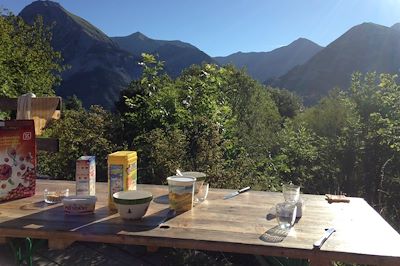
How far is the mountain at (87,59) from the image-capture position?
77000 millimetres

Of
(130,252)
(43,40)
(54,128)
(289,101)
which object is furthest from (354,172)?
(289,101)

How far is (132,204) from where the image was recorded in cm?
160

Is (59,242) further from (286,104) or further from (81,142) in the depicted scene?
(286,104)

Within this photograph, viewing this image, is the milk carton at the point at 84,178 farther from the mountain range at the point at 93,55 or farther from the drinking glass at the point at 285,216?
the mountain range at the point at 93,55

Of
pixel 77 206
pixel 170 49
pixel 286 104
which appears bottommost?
pixel 77 206

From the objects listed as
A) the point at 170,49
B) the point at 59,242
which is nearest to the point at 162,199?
the point at 59,242

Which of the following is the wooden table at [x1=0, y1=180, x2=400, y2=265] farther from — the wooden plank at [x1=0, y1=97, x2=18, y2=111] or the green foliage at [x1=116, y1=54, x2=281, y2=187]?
the green foliage at [x1=116, y1=54, x2=281, y2=187]

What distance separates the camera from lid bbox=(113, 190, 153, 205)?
1598 mm

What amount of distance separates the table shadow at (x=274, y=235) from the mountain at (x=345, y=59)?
6906cm

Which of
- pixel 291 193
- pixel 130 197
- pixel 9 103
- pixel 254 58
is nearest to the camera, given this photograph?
pixel 130 197

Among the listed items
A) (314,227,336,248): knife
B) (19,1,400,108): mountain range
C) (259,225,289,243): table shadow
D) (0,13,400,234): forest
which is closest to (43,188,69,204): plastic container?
(259,225,289,243): table shadow

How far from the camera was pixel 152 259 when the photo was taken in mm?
3094

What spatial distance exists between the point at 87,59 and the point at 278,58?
5088 centimetres

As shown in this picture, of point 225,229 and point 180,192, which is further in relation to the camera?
point 180,192
